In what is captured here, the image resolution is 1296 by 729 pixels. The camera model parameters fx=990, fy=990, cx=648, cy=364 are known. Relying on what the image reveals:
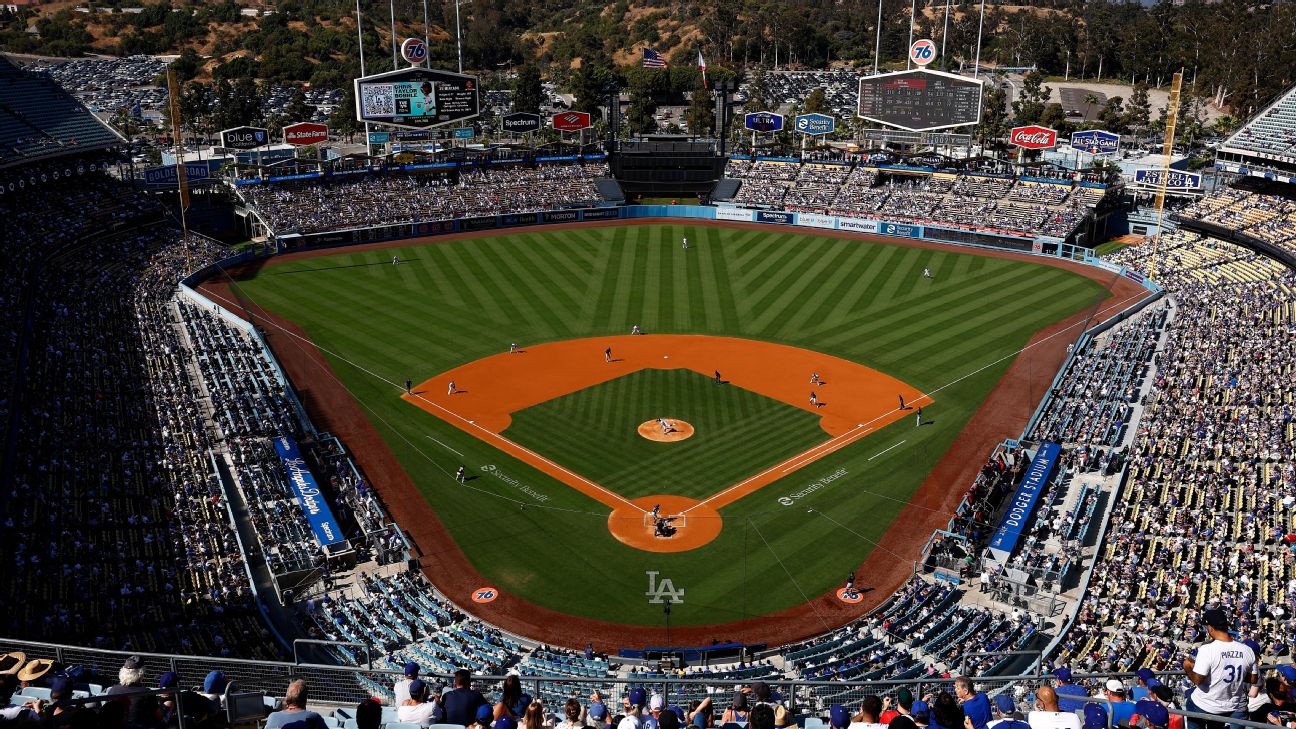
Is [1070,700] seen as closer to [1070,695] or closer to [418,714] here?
[1070,695]

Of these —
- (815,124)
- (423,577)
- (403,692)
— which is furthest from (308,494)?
(815,124)

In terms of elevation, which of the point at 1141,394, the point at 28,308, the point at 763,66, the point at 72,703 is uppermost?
the point at 763,66

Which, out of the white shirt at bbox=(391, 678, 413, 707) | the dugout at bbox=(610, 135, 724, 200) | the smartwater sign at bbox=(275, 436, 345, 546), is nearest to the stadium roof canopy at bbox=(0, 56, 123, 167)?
the smartwater sign at bbox=(275, 436, 345, 546)

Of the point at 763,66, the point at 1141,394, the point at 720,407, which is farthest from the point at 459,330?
the point at 763,66

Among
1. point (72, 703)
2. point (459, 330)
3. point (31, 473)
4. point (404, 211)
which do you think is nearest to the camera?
point (72, 703)

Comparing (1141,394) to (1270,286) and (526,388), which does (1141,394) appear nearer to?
(1270,286)

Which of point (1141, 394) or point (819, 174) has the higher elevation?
point (819, 174)
